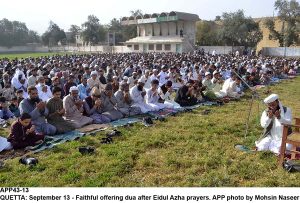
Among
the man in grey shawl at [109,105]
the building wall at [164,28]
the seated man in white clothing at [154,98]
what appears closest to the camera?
the man in grey shawl at [109,105]

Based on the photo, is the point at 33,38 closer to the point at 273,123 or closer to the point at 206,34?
the point at 206,34

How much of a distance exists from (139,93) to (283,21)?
40.0m

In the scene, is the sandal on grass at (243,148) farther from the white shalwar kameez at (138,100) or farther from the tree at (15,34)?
the tree at (15,34)

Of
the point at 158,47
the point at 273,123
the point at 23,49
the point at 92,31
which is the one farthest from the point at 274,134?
the point at 23,49

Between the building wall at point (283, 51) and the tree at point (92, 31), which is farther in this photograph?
the tree at point (92, 31)

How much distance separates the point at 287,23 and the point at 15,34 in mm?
59520

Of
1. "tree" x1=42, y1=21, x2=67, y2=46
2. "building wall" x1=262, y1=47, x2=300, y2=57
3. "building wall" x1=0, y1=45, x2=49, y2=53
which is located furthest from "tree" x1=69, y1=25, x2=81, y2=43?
"building wall" x1=262, y1=47, x2=300, y2=57

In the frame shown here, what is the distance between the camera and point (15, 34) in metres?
79.2

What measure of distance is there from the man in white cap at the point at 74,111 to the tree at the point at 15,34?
7438 centimetres

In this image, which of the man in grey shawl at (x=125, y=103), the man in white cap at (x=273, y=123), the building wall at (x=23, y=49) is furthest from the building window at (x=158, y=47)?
the man in white cap at (x=273, y=123)

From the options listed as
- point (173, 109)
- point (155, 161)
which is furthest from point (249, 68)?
point (155, 161)

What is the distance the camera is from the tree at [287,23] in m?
41.9
